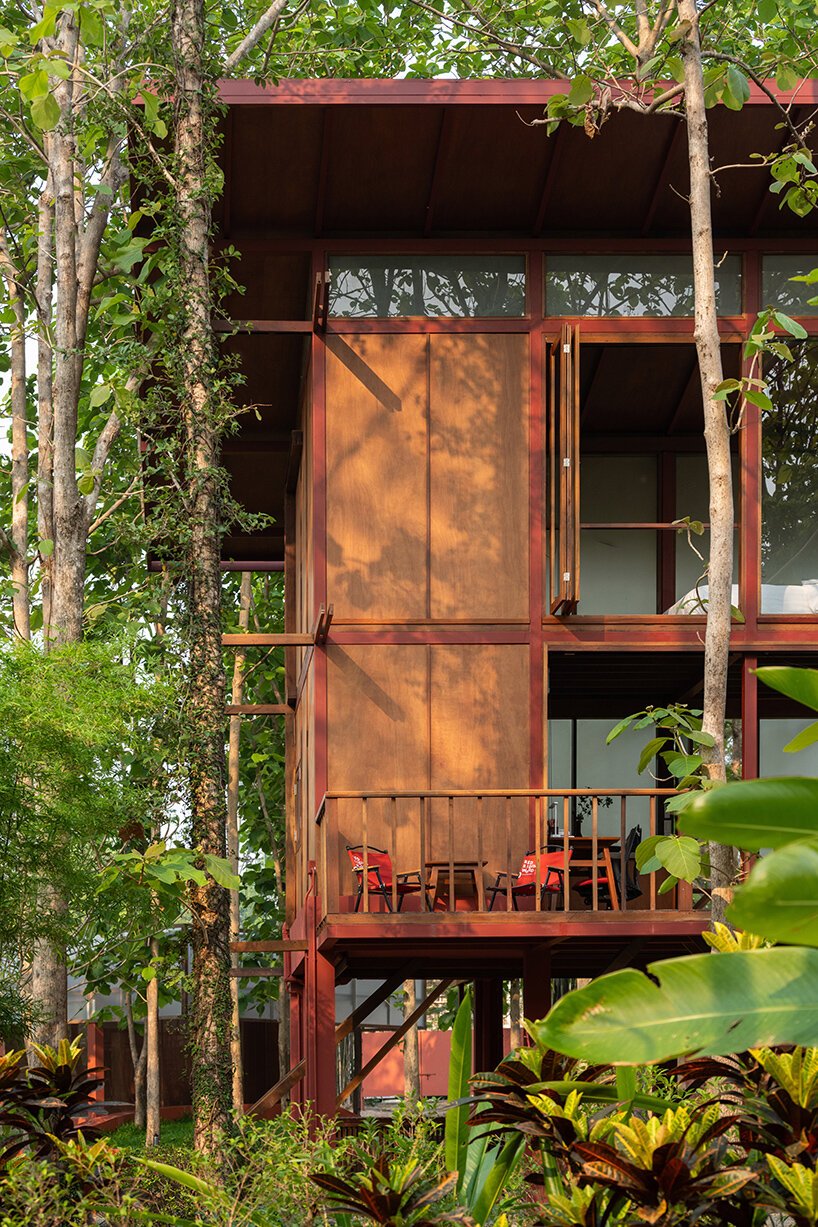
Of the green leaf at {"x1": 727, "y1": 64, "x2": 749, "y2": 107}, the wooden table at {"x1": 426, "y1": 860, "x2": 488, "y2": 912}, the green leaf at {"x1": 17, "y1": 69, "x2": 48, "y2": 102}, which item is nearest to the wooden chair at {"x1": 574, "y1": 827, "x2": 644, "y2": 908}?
the wooden table at {"x1": 426, "y1": 860, "x2": 488, "y2": 912}

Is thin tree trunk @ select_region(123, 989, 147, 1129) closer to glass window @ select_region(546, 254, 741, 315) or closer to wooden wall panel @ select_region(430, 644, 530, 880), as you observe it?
wooden wall panel @ select_region(430, 644, 530, 880)

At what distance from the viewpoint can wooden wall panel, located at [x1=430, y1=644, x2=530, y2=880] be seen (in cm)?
1279

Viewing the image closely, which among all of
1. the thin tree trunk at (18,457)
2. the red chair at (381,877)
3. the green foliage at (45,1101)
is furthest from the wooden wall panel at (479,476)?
the green foliage at (45,1101)

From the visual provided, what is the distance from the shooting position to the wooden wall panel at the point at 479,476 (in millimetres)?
13203

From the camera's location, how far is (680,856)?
849cm

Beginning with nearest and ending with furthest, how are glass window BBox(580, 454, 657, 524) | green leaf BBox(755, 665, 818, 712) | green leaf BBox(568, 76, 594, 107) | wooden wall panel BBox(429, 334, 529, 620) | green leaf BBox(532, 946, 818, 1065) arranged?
green leaf BBox(532, 946, 818, 1065)
green leaf BBox(755, 665, 818, 712)
green leaf BBox(568, 76, 594, 107)
wooden wall panel BBox(429, 334, 529, 620)
glass window BBox(580, 454, 657, 524)

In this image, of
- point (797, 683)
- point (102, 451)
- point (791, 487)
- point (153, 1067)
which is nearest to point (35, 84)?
point (797, 683)

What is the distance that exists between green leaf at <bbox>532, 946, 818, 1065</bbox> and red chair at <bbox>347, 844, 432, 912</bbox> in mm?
8503

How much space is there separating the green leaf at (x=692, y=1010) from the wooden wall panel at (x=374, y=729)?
31.1 feet

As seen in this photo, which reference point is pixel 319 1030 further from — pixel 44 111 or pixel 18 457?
pixel 18 457

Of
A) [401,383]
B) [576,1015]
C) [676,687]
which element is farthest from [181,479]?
[576,1015]

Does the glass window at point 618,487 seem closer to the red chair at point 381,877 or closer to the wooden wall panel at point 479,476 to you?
the wooden wall panel at point 479,476

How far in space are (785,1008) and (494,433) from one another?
1020cm

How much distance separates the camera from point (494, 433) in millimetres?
13320
